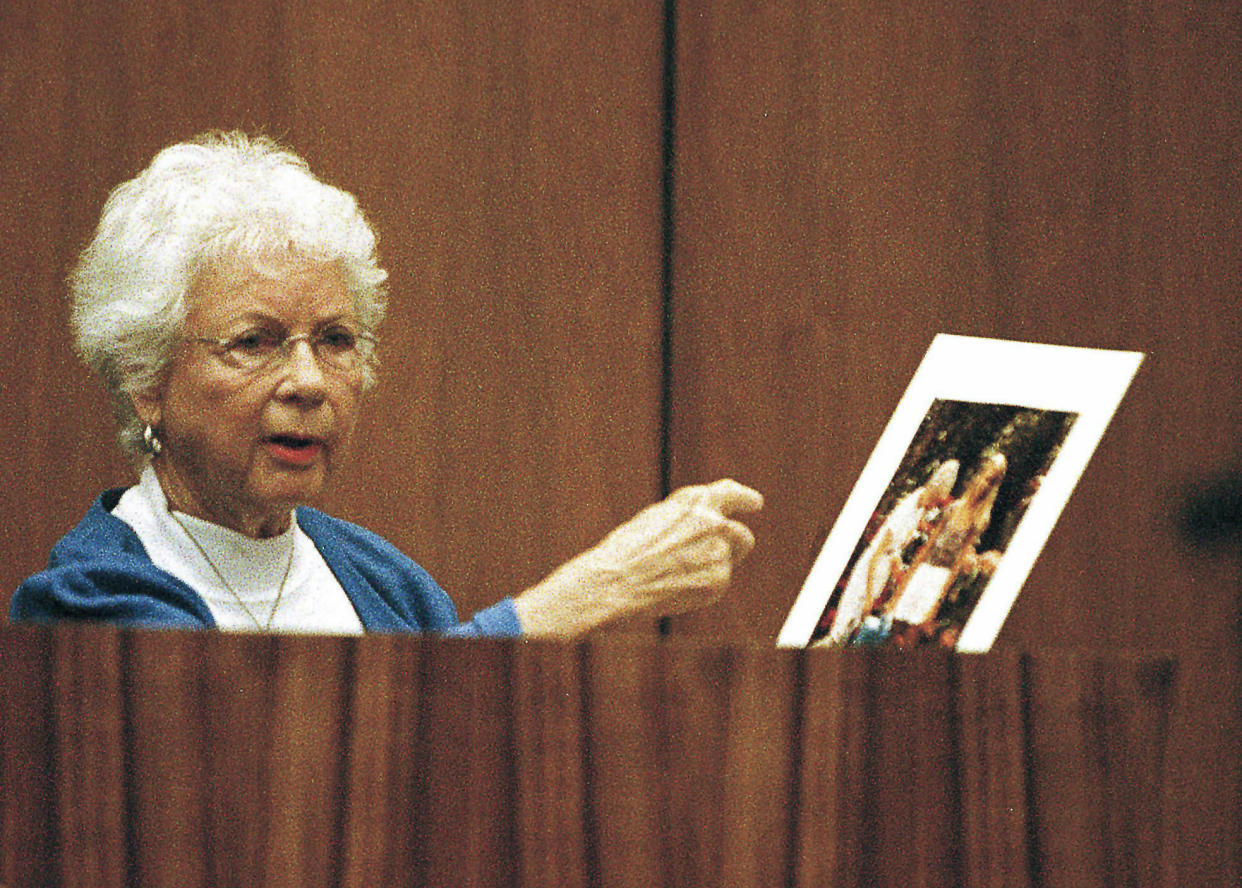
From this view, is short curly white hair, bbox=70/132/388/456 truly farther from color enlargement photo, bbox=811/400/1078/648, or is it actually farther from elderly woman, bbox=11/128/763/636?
color enlargement photo, bbox=811/400/1078/648

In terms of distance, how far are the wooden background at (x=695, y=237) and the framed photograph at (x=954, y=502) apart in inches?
33.1

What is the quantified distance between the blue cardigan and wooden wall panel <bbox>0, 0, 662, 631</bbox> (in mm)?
456

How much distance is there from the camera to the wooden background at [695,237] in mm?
1787

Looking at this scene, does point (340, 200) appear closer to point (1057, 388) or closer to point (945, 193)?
point (1057, 388)

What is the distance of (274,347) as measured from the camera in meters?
1.27

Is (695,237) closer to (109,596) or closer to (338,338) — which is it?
(338,338)

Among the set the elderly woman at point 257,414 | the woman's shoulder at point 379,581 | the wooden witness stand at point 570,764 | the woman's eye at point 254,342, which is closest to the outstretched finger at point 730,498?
the elderly woman at point 257,414

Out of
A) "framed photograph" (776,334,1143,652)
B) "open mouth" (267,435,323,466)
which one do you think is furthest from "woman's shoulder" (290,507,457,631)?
"framed photograph" (776,334,1143,652)

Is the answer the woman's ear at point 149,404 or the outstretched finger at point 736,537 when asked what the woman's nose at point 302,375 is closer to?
the woman's ear at point 149,404

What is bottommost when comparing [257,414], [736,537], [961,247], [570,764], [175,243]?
[570,764]

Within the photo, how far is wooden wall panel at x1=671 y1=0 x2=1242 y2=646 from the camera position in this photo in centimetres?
196

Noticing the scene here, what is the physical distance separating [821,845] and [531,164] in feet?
4.46

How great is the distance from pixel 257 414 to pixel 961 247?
109cm

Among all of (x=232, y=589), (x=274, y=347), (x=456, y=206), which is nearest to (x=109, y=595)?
(x=232, y=589)
